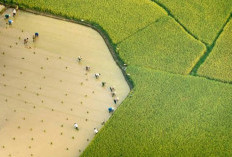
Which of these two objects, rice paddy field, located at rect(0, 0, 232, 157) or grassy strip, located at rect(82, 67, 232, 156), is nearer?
grassy strip, located at rect(82, 67, 232, 156)

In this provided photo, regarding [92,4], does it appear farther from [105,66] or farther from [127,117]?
[127,117]

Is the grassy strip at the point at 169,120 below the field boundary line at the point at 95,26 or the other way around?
below

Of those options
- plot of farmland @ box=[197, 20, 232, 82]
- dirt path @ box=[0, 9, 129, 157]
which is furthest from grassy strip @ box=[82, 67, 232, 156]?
dirt path @ box=[0, 9, 129, 157]

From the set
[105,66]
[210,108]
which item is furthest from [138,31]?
[210,108]

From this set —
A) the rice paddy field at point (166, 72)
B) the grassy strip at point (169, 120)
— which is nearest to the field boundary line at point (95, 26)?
the rice paddy field at point (166, 72)

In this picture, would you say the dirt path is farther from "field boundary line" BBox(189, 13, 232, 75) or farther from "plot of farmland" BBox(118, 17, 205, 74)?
"field boundary line" BBox(189, 13, 232, 75)

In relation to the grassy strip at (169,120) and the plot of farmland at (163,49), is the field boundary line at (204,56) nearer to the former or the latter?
the plot of farmland at (163,49)
